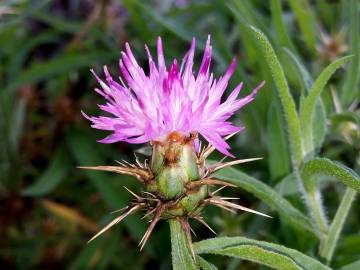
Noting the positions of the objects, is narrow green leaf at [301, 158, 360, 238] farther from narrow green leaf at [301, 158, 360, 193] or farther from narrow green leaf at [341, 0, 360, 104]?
narrow green leaf at [341, 0, 360, 104]

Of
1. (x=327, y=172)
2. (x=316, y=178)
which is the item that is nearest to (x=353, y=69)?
(x=316, y=178)

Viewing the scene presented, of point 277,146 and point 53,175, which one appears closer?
point 277,146

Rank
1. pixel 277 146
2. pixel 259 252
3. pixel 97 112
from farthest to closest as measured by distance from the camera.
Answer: pixel 97 112
pixel 277 146
pixel 259 252

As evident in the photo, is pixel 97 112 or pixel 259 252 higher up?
pixel 97 112

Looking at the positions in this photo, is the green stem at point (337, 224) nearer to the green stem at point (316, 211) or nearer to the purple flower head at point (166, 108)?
the green stem at point (316, 211)

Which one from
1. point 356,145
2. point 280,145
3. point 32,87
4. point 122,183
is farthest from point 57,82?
point 356,145

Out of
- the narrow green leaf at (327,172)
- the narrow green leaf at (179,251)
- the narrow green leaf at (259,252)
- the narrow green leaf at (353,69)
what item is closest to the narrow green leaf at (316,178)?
the narrow green leaf at (327,172)

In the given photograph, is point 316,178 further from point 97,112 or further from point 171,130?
point 97,112
